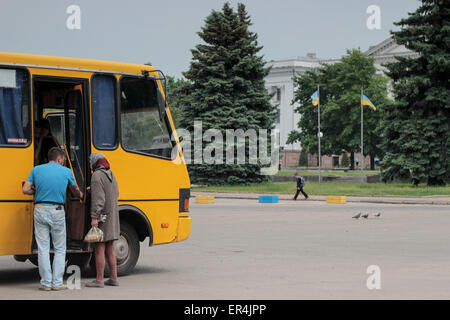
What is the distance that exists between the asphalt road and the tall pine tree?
31569 millimetres

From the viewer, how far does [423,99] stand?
49.4 meters

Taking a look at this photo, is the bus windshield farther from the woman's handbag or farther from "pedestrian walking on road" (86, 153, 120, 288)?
the woman's handbag

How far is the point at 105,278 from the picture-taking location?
11391mm

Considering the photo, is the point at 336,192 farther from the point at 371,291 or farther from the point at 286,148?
the point at 286,148

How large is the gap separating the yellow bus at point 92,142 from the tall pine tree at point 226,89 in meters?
42.0

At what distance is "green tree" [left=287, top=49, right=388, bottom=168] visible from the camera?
81812mm

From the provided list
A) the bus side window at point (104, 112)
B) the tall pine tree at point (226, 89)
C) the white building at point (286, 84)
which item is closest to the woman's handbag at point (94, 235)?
the bus side window at point (104, 112)

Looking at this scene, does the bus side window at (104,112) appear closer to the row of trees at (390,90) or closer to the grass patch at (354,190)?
the grass patch at (354,190)

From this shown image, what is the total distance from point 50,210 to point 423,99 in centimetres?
4204

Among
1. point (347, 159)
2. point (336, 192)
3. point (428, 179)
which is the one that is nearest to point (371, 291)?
point (336, 192)

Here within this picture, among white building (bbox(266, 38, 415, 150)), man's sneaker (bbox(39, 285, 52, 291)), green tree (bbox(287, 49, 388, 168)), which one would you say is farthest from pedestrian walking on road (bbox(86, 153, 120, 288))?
white building (bbox(266, 38, 415, 150))

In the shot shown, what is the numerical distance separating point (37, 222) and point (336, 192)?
36.2 metres

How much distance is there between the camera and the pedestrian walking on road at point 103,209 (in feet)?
33.5

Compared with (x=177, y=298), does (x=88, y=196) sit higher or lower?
higher
